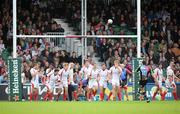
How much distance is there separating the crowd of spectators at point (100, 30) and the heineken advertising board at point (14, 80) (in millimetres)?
1341

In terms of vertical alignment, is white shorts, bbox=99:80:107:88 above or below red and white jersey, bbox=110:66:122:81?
below

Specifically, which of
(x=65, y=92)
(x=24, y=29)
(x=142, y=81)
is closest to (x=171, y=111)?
(x=142, y=81)

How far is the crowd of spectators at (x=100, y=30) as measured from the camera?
32.3 m

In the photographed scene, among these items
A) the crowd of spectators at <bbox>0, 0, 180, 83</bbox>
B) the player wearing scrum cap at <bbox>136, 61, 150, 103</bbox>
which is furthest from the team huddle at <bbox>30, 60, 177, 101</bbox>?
the player wearing scrum cap at <bbox>136, 61, 150, 103</bbox>

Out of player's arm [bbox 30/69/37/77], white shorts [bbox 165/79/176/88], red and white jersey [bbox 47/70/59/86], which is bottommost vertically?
white shorts [bbox 165/79/176/88]

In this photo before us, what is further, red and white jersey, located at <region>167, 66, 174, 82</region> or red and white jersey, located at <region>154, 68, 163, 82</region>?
red and white jersey, located at <region>167, 66, 174, 82</region>

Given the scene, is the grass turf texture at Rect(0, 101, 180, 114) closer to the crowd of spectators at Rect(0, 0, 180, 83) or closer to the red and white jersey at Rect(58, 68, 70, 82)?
the red and white jersey at Rect(58, 68, 70, 82)

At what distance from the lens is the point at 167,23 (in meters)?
36.1

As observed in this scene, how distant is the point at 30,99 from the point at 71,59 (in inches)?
98.9

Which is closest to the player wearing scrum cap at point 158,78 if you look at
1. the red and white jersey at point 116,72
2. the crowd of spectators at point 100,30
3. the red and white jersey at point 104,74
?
the crowd of spectators at point 100,30

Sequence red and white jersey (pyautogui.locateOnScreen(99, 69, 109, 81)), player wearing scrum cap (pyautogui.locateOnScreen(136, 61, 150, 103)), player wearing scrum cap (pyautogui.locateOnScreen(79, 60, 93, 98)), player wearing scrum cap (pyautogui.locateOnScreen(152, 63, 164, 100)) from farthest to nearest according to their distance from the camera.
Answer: player wearing scrum cap (pyautogui.locateOnScreen(152, 63, 164, 100)), red and white jersey (pyautogui.locateOnScreen(99, 69, 109, 81)), player wearing scrum cap (pyautogui.locateOnScreen(79, 60, 93, 98)), player wearing scrum cap (pyautogui.locateOnScreen(136, 61, 150, 103))

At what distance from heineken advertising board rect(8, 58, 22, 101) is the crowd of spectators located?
1.34 m

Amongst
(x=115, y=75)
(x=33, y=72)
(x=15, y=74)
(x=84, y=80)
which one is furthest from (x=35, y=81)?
(x=115, y=75)

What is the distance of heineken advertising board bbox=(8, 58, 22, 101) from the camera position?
3011 centimetres
